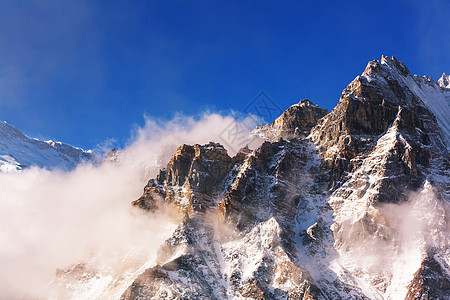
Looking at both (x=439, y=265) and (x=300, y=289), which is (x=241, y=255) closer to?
(x=300, y=289)

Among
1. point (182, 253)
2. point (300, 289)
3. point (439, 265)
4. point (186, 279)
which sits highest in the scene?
point (182, 253)

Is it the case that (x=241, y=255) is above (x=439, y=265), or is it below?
above

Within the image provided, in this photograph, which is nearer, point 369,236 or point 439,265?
point 439,265

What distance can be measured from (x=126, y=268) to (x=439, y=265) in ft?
390

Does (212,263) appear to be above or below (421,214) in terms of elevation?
above

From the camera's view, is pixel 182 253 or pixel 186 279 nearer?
pixel 186 279

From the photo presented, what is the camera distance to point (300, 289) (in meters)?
169

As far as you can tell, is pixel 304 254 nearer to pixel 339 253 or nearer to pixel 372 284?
pixel 339 253

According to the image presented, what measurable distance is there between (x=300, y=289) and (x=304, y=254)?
2282 cm

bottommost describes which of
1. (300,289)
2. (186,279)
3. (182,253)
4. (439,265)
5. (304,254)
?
(439,265)

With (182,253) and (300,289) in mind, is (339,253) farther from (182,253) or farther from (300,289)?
(182,253)

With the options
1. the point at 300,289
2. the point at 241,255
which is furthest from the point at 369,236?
the point at 241,255

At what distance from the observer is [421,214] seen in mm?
187500

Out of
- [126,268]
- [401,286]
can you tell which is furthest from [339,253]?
[126,268]
